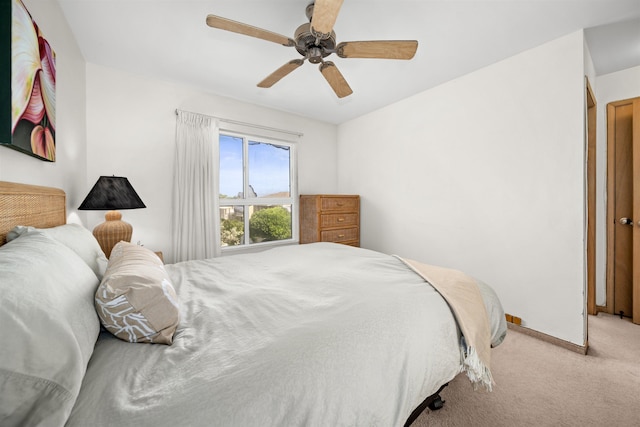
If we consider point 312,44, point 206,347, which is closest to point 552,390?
point 206,347

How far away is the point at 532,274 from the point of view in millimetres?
2287

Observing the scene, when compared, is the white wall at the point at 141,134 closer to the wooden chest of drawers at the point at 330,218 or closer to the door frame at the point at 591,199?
the wooden chest of drawers at the point at 330,218

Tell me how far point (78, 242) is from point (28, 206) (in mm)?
317

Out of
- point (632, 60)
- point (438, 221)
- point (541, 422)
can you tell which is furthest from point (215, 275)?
point (632, 60)

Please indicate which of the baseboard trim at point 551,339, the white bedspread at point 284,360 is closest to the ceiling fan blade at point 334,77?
the white bedspread at point 284,360

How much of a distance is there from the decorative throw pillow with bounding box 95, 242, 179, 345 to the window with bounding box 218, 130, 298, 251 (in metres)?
A: 2.53

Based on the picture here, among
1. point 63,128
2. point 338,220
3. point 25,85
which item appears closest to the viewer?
point 25,85

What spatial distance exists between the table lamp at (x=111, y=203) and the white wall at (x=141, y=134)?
550 mm

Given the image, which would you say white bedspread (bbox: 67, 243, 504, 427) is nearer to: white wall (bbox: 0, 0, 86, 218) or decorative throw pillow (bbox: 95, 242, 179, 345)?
decorative throw pillow (bbox: 95, 242, 179, 345)

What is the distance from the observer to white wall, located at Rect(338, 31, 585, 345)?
207 centimetres

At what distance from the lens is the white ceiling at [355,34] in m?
1.79

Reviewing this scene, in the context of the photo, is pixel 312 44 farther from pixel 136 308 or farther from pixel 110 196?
pixel 110 196

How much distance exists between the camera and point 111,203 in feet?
6.66

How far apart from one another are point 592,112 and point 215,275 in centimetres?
377
